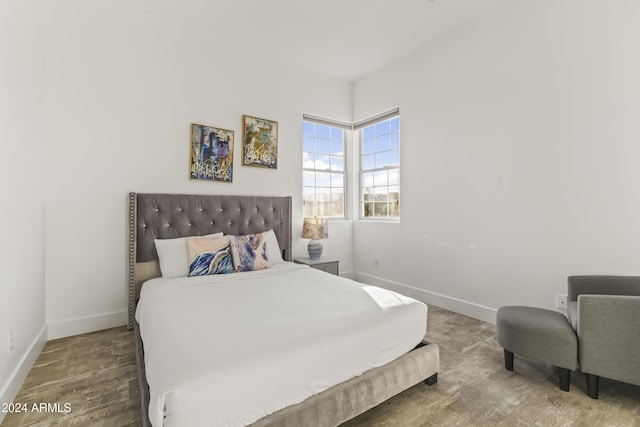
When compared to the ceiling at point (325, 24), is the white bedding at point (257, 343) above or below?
below

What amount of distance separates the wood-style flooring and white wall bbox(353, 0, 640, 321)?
845 millimetres

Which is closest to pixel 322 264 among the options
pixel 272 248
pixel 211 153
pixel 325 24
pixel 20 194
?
pixel 272 248

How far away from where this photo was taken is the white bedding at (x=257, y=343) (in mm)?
1144

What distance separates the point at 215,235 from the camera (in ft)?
10.2

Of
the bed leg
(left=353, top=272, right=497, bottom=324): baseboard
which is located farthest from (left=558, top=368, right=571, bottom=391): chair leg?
(left=353, top=272, right=497, bottom=324): baseboard

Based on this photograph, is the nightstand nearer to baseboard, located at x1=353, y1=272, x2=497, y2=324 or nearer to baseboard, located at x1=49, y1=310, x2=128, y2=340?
baseboard, located at x1=353, y1=272, x2=497, y2=324

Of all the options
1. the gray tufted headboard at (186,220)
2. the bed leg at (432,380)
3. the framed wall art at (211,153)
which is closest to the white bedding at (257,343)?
the bed leg at (432,380)

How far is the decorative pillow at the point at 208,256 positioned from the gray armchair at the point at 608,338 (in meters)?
2.62

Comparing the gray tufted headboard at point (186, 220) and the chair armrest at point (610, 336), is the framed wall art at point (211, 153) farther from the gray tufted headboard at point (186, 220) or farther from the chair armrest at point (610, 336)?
the chair armrest at point (610, 336)

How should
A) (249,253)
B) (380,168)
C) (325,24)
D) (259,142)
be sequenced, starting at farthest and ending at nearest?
(380,168) → (259,142) → (325,24) → (249,253)

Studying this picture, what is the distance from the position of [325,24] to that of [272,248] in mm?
2393

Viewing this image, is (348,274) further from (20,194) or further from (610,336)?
(20,194)

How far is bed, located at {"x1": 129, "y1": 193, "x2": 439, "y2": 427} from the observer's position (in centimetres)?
117

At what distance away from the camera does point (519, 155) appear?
273cm
